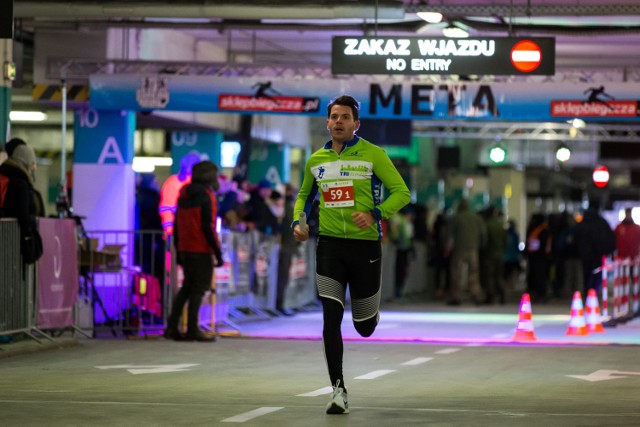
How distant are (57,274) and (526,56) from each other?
22.0ft

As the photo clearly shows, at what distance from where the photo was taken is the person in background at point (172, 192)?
1788 centimetres

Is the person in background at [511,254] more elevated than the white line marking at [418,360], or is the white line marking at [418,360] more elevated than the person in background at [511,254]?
the person in background at [511,254]

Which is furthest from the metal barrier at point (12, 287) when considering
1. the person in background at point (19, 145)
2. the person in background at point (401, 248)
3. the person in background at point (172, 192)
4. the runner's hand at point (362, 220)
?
the person in background at point (401, 248)

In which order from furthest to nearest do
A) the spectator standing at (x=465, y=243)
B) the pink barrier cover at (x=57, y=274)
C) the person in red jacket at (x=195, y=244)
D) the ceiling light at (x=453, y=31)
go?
the spectator standing at (x=465, y=243) < the ceiling light at (x=453, y=31) < the person in red jacket at (x=195, y=244) < the pink barrier cover at (x=57, y=274)

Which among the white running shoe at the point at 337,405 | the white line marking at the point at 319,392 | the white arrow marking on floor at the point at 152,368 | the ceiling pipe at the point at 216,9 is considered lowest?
the white arrow marking on floor at the point at 152,368

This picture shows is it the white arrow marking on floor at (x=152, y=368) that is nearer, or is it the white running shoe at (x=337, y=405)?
the white running shoe at (x=337, y=405)

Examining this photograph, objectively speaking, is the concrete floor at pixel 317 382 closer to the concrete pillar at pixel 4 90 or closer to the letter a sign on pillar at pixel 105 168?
the concrete pillar at pixel 4 90

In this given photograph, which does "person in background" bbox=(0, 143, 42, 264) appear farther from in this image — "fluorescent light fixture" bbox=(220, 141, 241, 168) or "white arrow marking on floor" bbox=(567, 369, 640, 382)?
"fluorescent light fixture" bbox=(220, 141, 241, 168)

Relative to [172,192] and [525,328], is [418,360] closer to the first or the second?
[525,328]

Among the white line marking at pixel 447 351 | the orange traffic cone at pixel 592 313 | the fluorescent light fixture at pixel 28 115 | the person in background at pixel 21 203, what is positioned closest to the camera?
the person in background at pixel 21 203

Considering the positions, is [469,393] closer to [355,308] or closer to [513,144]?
[355,308]

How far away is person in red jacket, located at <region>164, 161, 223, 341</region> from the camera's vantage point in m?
16.5

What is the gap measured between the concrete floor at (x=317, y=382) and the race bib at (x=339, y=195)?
1.30 meters

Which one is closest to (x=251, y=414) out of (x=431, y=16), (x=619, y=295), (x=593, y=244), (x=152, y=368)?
(x=152, y=368)
